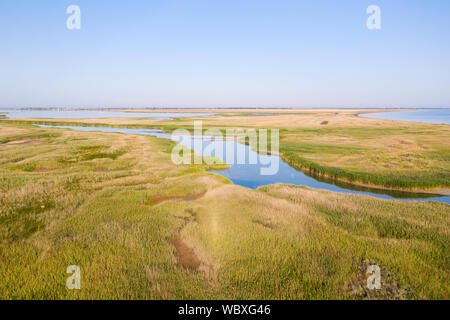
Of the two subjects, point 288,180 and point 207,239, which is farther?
point 288,180

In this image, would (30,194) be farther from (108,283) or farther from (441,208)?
(441,208)

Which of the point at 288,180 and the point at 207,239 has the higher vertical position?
the point at 288,180

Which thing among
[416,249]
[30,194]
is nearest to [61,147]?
[30,194]

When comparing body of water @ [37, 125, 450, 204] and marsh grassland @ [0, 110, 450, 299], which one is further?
body of water @ [37, 125, 450, 204]

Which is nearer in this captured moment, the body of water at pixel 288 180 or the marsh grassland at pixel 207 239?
the marsh grassland at pixel 207 239

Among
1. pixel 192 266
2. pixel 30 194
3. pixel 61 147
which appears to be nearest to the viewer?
pixel 192 266

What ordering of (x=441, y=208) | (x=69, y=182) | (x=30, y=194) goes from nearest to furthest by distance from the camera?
(x=441, y=208)
(x=30, y=194)
(x=69, y=182)

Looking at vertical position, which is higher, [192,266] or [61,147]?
[61,147]
